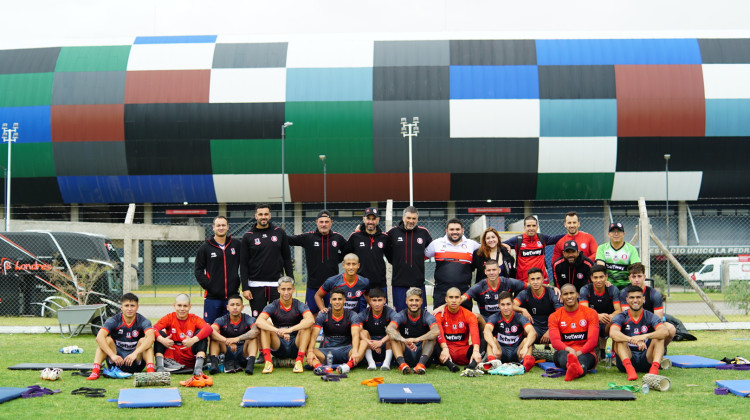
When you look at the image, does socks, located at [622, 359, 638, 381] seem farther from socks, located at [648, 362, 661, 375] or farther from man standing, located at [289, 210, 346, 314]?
man standing, located at [289, 210, 346, 314]

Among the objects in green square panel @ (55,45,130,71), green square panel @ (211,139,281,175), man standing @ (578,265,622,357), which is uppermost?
green square panel @ (55,45,130,71)

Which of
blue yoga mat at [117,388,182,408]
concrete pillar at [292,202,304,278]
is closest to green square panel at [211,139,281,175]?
concrete pillar at [292,202,304,278]

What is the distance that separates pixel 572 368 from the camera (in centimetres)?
856

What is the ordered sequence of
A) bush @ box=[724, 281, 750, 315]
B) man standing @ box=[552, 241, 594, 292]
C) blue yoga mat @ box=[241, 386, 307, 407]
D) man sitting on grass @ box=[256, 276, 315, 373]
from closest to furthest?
blue yoga mat @ box=[241, 386, 307, 407], man sitting on grass @ box=[256, 276, 315, 373], man standing @ box=[552, 241, 594, 292], bush @ box=[724, 281, 750, 315]

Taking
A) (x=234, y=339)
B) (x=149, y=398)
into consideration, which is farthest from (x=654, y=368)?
(x=149, y=398)

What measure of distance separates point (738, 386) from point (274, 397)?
16.9 ft

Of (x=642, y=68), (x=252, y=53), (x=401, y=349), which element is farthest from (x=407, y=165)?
(x=401, y=349)

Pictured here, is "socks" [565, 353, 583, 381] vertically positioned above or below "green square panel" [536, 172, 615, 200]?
below

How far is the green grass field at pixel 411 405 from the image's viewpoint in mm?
6641

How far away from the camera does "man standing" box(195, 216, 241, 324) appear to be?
1045 centimetres

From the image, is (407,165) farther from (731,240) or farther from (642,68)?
(731,240)

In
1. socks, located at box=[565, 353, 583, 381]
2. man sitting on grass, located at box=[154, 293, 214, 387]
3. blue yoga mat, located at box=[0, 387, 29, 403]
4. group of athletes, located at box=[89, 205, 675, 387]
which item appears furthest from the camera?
man sitting on grass, located at box=[154, 293, 214, 387]

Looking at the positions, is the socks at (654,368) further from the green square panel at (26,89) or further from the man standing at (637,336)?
the green square panel at (26,89)

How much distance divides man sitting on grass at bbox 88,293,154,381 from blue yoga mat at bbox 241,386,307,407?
2203mm
